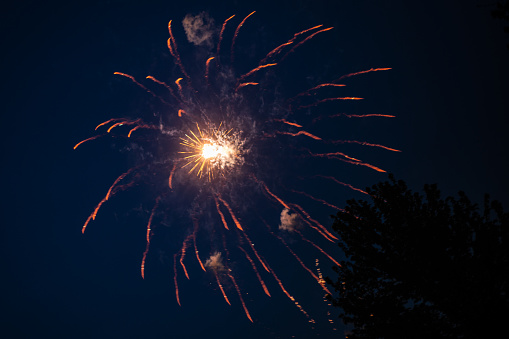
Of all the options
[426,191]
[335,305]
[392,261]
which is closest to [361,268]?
[392,261]

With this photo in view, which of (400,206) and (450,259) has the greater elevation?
(400,206)

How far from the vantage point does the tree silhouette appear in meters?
6.40

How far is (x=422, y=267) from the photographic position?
7.22 metres

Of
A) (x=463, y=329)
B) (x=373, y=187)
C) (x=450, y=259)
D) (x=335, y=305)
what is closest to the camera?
(x=463, y=329)

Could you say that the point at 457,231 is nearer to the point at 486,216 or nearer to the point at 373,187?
the point at 486,216

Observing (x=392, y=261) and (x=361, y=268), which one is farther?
(x=361, y=268)

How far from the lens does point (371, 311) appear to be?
762 centimetres

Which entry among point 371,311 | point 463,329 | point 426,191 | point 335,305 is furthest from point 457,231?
point 335,305

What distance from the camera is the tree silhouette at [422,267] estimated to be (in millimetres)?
6398


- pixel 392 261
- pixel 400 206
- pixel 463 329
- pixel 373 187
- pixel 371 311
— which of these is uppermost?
pixel 373 187

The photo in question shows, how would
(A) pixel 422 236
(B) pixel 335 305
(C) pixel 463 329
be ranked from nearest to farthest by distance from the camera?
(C) pixel 463 329
(A) pixel 422 236
(B) pixel 335 305

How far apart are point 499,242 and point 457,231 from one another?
0.92m

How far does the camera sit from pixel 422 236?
297 inches

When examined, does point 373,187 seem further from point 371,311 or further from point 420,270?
point 371,311
